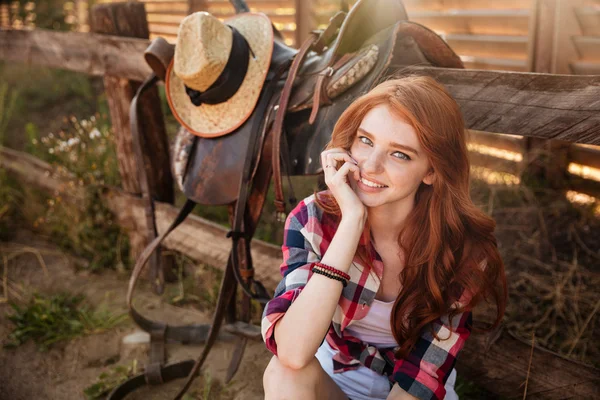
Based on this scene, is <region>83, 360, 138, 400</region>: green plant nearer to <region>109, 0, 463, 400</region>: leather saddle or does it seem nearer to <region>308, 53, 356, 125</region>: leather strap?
<region>109, 0, 463, 400</region>: leather saddle

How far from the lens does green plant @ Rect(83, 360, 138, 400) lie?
8.21ft

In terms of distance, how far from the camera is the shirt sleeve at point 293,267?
1508 mm

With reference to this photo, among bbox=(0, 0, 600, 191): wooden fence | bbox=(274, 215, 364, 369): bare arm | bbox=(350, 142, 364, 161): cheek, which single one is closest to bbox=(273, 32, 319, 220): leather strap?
bbox=(350, 142, 364, 161): cheek

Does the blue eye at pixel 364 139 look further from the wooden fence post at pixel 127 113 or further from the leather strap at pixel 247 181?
the wooden fence post at pixel 127 113

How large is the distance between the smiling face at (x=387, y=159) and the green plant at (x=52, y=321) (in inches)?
80.0

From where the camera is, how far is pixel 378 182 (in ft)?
4.92

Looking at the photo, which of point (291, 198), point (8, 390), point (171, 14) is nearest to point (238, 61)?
point (291, 198)

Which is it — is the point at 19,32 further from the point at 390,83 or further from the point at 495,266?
the point at 495,266

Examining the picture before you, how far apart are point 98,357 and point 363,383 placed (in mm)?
1619

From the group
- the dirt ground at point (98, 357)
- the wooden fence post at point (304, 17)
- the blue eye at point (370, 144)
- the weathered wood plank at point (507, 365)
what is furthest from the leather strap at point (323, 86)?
the wooden fence post at point (304, 17)

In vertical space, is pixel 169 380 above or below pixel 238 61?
below

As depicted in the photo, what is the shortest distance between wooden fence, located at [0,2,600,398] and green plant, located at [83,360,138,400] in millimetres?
705

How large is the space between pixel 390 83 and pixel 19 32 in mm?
3542

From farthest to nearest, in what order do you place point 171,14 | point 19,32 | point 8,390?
point 171,14
point 19,32
point 8,390
